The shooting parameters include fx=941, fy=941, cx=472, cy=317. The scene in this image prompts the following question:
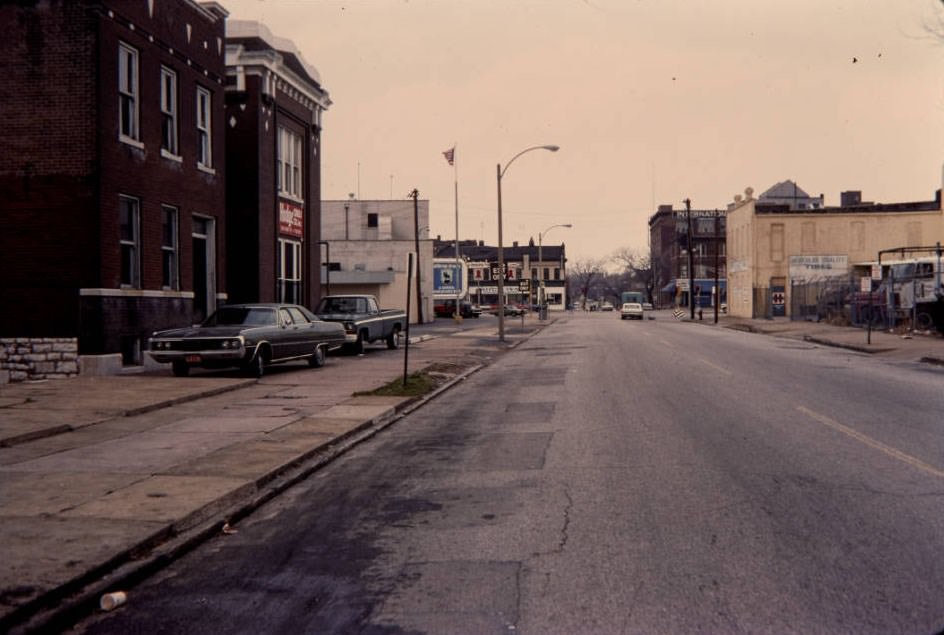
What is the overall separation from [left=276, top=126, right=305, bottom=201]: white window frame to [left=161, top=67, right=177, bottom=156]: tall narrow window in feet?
24.2

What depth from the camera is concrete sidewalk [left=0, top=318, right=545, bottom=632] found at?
5.67 meters

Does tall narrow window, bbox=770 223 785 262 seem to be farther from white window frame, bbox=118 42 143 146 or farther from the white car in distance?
white window frame, bbox=118 42 143 146

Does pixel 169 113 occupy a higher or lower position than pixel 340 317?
higher

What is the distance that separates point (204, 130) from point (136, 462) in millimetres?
16335

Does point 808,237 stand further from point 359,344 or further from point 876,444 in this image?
point 876,444

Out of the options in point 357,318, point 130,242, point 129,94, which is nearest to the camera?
point 129,94

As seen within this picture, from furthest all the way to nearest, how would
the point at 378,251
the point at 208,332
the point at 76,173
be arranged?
the point at 378,251 < the point at 208,332 < the point at 76,173

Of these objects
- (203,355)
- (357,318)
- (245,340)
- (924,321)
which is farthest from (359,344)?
(924,321)

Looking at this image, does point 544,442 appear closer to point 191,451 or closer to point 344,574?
point 191,451

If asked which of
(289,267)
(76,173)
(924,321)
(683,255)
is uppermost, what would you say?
(683,255)

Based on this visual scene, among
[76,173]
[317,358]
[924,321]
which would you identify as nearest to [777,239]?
[924,321]

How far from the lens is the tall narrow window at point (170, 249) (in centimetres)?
2208

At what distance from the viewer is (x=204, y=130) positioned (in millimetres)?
24094

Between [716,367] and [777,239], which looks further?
[777,239]
